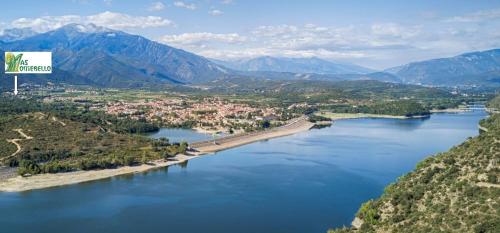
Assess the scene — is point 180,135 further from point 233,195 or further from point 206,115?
point 233,195

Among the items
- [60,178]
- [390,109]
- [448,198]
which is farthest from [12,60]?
[448,198]

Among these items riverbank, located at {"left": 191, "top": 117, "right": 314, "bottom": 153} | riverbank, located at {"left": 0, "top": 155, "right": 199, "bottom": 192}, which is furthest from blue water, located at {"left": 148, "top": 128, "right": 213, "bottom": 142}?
riverbank, located at {"left": 0, "top": 155, "right": 199, "bottom": 192}

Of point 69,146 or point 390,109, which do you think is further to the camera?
point 390,109

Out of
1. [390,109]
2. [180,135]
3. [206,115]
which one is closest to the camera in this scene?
[180,135]

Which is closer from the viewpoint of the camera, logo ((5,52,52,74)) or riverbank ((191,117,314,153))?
riverbank ((191,117,314,153))

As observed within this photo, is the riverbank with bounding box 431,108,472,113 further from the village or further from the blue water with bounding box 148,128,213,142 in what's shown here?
the blue water with bounding box 148,128,213,142

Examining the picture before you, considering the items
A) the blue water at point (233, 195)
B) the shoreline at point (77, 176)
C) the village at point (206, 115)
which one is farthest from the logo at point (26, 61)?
the blue water at point (233, 195)

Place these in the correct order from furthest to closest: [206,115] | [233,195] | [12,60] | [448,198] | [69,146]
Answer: [206,115] < [12,60] < [69,146] < [233,195] < [448,198]
